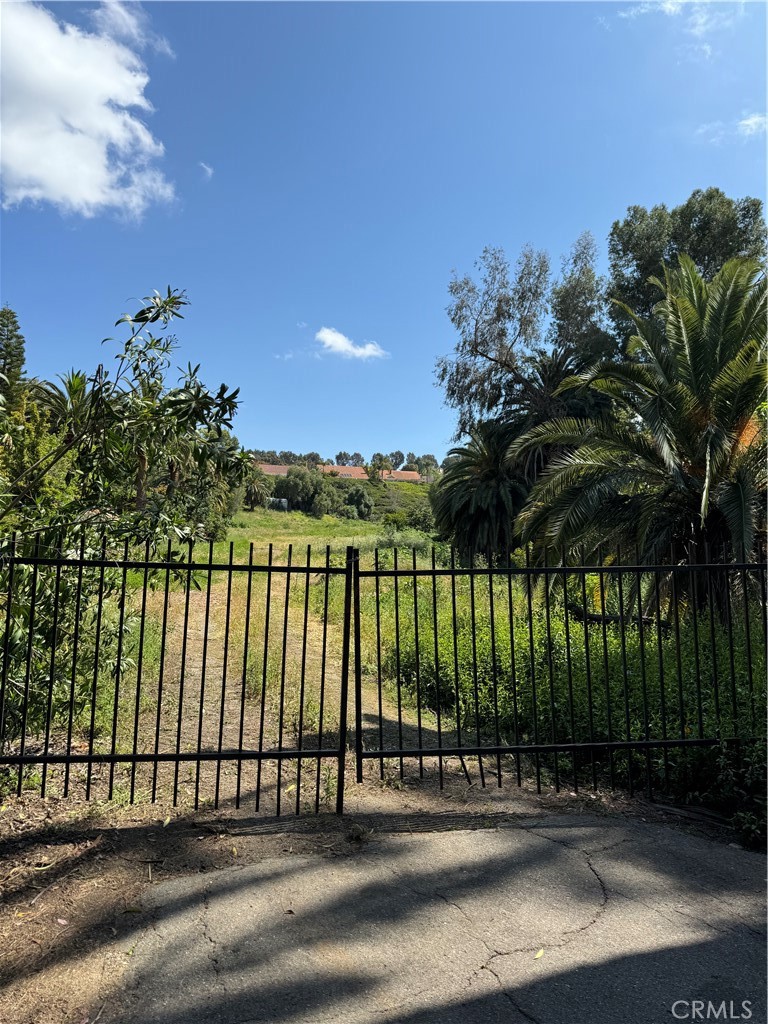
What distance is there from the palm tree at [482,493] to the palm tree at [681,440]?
11.3 m

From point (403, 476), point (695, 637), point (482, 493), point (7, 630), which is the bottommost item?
point (695, 637)

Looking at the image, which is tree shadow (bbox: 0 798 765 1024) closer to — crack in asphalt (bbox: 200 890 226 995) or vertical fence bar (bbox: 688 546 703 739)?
crack in asphalt (bbox: 200 890 226 995)

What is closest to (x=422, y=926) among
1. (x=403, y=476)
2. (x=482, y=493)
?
(x=482, y=493)

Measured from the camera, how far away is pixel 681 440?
30.1 feet

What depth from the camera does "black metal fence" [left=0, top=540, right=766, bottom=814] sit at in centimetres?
396

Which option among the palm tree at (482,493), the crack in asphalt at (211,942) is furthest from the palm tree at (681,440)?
the palm tree at (482,493)

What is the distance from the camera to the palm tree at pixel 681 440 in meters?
8.61

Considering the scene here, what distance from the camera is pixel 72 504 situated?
433 centimetres

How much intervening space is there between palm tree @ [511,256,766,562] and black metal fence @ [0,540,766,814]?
109cm

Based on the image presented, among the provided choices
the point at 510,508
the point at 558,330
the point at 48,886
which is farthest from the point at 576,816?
the point at 558,330

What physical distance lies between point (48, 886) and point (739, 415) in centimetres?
954

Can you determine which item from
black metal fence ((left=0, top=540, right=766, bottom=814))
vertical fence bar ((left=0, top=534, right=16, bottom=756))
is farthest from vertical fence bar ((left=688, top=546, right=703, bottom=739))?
vertical fence bar ((left=0, top=534, right=16, bottom=756))

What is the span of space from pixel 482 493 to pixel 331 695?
14992 millimetres

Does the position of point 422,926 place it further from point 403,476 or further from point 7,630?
point 403,476
